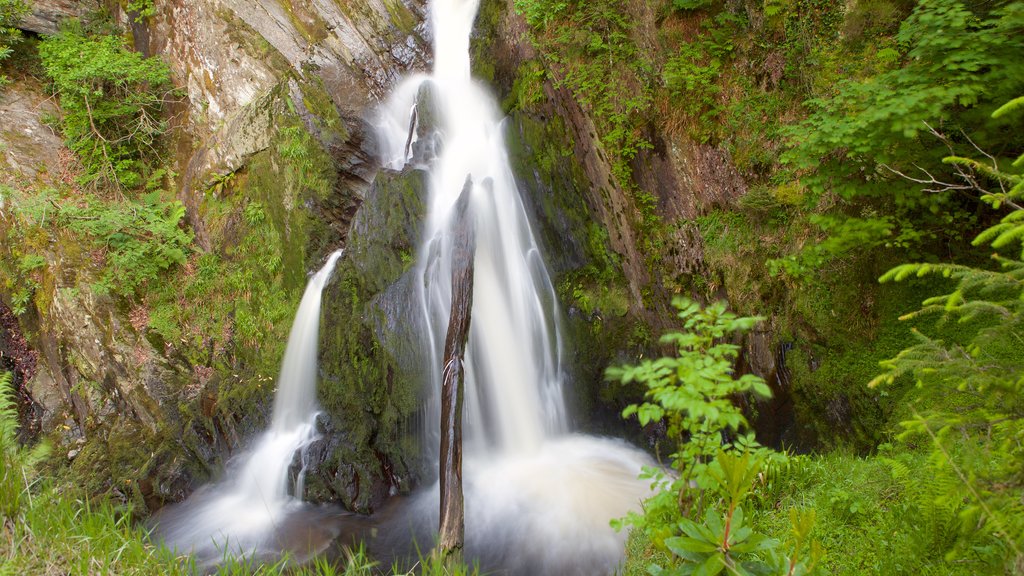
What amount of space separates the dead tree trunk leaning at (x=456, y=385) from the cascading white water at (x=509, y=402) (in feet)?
1.10

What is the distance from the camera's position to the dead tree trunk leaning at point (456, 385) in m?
4.36

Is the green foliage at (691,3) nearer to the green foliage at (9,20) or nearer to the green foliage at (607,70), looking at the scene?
the green foliage at (607,70)

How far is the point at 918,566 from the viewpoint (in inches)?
91.9

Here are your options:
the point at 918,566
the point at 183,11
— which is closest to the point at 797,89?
the point at 918,566

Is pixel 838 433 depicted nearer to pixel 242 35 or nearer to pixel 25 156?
Answer: pixel 242 35

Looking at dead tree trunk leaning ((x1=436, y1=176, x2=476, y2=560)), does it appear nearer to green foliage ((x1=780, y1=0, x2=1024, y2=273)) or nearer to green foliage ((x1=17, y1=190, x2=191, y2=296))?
green foliage ((x1=780, y1=0, x2=1024, y2=273))

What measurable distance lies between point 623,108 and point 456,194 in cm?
268

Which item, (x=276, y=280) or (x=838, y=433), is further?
(x=276, y=280)

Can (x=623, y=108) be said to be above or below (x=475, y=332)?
above

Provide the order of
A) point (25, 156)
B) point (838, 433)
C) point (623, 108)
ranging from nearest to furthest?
1. point (838, 433)
2. point (623, 108)
3. point (25, 156)

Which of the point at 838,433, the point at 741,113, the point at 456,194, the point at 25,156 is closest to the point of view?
the point at 838,433

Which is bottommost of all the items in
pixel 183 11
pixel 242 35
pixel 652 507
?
pixel 652 507

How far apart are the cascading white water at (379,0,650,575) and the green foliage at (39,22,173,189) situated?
5.96 meters

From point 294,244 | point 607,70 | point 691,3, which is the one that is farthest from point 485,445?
point 691,3
